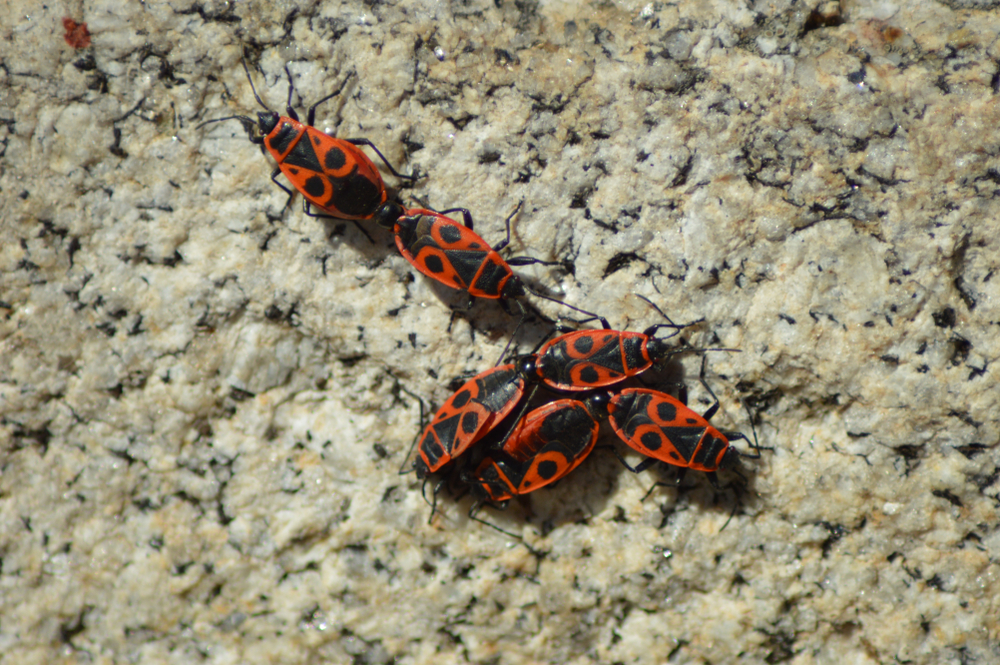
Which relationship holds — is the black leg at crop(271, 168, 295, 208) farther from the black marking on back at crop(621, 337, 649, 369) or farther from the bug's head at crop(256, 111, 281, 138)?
the black marking on back at crop(621, 337, 649, 369)


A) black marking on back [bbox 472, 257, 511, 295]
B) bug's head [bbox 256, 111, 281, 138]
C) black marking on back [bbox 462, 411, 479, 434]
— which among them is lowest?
black marking on back [bbox 462, 411, 479, 434]

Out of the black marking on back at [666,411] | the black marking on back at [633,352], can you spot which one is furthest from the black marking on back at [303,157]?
the black marking on back at [666,411]

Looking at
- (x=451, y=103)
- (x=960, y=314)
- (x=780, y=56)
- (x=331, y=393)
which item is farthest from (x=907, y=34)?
(x=331, y=393)

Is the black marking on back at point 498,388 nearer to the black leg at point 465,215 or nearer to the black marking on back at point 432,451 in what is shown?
the black marking on back at point 432,451

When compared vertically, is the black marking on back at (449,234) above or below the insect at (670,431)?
above

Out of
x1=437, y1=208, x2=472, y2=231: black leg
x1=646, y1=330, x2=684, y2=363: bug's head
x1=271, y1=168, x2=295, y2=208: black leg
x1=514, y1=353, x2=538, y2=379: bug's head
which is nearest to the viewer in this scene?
x1=646, y1=330, x2=684, y2=363: bug's head

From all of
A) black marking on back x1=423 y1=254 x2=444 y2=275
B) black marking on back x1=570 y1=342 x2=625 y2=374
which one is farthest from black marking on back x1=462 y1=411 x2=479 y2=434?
black marking on back x1=423 y1=254 x2=444 y2=275

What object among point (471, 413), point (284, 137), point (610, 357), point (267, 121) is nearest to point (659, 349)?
point (610, 357)
